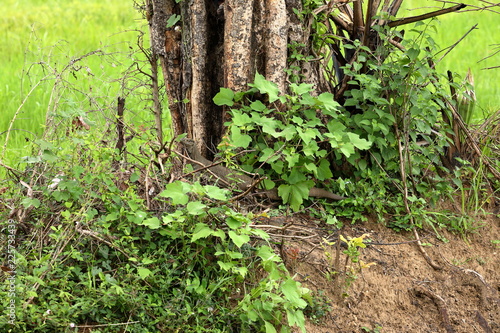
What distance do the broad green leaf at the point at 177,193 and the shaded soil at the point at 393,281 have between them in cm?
45

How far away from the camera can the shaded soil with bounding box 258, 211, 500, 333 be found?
3.09 metres

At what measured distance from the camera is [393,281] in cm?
336

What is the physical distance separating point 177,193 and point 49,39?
5.40 meters

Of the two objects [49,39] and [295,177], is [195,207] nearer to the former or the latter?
[295,177]

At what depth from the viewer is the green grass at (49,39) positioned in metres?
5.68

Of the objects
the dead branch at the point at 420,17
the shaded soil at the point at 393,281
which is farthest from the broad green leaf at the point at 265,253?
the dead branch at the point at 420,17

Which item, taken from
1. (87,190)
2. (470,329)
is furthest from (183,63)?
(470,329)

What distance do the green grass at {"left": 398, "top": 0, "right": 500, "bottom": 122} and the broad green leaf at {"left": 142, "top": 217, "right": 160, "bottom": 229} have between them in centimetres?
425

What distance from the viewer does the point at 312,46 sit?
3.76 m

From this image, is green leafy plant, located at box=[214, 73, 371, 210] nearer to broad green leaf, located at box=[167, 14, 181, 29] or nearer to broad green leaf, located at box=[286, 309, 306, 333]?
broad green leaf, located at box=[167, 14, 181, 29]

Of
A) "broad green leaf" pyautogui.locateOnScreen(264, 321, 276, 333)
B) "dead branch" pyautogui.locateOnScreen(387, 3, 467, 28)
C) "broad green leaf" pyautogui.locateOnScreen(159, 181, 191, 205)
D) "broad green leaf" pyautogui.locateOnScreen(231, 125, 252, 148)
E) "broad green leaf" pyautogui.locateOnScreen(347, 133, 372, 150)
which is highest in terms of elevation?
"dead branch" pyautogui.locateOnScreen(387, 3, 467, 28)

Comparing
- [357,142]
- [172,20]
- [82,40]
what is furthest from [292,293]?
[82,40]

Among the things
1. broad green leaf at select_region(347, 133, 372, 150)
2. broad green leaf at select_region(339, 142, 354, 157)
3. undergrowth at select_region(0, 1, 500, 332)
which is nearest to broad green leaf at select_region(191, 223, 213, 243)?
undergrowth at select_region(0, 1, 500, 332)

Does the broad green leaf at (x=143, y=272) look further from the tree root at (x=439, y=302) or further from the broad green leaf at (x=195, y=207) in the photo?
the tree root at (x=439, y=302)
